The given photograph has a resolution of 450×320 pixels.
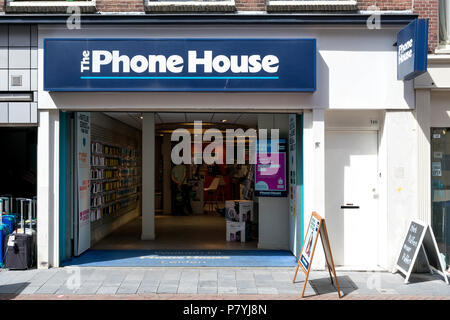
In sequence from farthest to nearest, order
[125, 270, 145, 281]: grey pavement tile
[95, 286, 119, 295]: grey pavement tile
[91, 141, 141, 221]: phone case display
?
[91, 141, 141, 221]: phone case display < [125, 270, 145, 281]: grey pavement tile < [95, 286, 119, 295]: grey pavement tile

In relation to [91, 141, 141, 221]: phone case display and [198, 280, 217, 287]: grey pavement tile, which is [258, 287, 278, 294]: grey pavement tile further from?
[91, 141, 141, 221]: phone case display

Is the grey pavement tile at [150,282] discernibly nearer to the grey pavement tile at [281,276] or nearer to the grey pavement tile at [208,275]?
the grey pavement tile at [208,275]

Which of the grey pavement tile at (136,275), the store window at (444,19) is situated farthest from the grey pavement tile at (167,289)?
the store window at (444,19)

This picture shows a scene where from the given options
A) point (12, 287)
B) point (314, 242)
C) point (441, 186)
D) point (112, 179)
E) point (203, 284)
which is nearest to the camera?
point (314, 242)

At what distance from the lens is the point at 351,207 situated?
7.39m

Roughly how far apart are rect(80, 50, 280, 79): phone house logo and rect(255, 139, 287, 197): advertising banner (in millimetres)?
2190

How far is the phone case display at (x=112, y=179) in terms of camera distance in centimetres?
915

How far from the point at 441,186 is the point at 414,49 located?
2.75 metres

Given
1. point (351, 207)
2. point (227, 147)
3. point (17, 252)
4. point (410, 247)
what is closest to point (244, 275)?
point (351, 207)

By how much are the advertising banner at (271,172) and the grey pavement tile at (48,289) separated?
448cm

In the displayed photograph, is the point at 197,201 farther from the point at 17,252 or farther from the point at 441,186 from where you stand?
the point at 441,186

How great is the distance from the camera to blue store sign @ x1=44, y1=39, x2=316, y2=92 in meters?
6.94

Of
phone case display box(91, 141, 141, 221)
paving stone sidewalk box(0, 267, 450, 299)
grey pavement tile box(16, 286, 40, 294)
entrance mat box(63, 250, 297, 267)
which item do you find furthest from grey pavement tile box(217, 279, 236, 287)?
phone case display box(91, 141, 141, 221)
